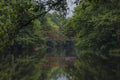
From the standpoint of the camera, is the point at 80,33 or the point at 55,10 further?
the point at 80,33

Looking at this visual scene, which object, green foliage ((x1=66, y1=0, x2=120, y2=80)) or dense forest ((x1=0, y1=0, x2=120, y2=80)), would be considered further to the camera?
green foliage ((x1=66, y1=0, x2=120, y2=80))

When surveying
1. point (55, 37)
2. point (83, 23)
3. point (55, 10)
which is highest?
point (55, 10)

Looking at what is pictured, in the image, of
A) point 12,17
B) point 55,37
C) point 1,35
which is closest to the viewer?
point 1,35

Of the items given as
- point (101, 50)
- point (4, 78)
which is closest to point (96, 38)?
point (101, 50)

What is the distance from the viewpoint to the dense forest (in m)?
8.80

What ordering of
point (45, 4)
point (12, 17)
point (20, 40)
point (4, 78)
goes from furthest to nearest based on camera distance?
1. point (20, 40)
2. point (4, 78)
3. point (45, 4)
4. point (12, 17)

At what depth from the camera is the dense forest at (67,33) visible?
8797mm

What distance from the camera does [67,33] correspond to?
→ 57000 mm

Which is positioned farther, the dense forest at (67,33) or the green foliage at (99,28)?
the green foliage at (99,28)

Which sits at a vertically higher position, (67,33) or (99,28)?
(99,28)

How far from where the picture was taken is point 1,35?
26.1 ft

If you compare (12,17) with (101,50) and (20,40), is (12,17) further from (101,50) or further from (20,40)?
(20,40)

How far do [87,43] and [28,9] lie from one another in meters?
36.9

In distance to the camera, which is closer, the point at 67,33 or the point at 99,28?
the point at 99,28
